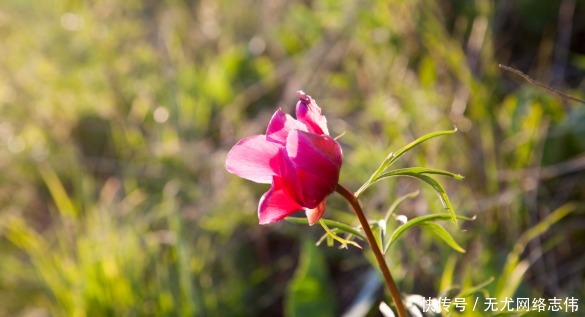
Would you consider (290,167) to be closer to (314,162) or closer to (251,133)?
(314,162)

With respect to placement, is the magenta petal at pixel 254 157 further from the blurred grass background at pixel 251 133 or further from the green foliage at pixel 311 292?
the green foliage at pixel 311 292

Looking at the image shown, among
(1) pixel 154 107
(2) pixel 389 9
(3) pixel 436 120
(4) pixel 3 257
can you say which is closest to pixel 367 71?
(2) pixel 389 9

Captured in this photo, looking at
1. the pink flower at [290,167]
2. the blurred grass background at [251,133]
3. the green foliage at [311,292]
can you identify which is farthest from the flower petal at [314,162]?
the green foliage at [311,292]

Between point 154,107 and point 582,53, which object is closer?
point 582,53

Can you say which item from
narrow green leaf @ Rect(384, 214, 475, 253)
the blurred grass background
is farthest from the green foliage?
narrow green leaf @ Rect(384, 214, 475, 253)

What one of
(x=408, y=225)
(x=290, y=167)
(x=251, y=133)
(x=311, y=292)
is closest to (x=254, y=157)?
(x=290, y=167)

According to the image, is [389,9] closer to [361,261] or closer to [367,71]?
[367,71]

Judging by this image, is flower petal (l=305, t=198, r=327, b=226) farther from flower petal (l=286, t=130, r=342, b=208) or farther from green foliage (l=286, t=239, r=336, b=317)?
green foliage (l=286, t=239, r=336, b=317)
